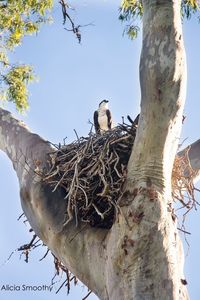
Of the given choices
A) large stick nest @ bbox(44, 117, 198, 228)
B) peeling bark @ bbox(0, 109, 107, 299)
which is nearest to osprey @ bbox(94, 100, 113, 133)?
large stick nest @ bbox(44, 117, 198, 228)

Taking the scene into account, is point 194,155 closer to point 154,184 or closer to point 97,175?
point 97,175

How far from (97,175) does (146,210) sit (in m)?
0.87

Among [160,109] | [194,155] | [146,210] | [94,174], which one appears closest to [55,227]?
[94,174]

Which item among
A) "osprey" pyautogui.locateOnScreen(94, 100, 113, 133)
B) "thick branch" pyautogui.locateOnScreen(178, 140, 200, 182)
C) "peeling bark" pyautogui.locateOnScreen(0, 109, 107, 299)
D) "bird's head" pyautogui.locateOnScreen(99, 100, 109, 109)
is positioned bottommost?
"peeling bark" pyautogui.locateOnScreen(0, 109, 107, 299)

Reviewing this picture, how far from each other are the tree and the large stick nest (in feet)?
0.36

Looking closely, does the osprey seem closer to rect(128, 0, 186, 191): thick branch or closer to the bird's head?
the bird's head

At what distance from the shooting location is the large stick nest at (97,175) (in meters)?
4.29

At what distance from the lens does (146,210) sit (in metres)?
3.85

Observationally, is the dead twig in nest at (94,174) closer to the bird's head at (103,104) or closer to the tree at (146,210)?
the tree at (146,210)

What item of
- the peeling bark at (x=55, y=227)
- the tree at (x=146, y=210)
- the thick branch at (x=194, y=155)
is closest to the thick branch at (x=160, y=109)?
the tree at (x=146, y=210)

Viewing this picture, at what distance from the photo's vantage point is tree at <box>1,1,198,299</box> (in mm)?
3676

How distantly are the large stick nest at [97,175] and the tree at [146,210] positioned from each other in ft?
0.36

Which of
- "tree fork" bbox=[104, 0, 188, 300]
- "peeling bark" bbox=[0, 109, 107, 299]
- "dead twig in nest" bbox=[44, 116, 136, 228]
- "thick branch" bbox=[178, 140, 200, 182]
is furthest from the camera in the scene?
"thick branch" bbox=[178, 140, 200, 182]

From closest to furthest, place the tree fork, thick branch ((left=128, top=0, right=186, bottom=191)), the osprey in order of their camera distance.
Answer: the tree fork → thick branch ((left=128, top=0, right=186, bottom=191)) → the osprey
